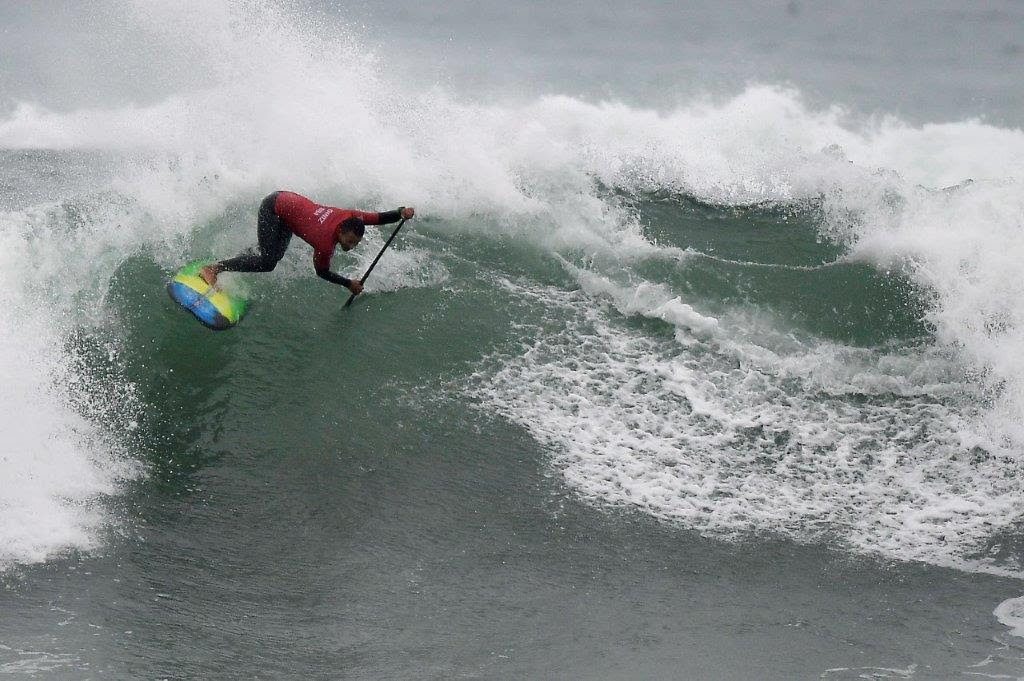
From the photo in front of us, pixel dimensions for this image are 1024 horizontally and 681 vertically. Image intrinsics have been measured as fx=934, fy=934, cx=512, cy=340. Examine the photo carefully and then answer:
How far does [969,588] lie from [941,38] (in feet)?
61.8

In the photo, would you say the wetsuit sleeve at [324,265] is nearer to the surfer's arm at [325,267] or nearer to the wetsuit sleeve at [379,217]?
the surfer's arm at [325,267]

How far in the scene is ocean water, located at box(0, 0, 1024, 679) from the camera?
5.59 m

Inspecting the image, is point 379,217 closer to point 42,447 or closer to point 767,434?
point 42,447

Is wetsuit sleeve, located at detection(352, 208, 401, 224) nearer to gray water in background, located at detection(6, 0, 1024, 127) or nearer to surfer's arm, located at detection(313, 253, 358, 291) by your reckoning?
surfer's arm, located at detection(313, 253, 358, 291)

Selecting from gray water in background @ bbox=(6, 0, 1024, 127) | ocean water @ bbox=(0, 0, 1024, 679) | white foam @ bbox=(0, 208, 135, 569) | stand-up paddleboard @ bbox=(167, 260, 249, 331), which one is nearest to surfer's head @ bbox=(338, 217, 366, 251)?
ocean water @ bbox=(0, 0, 1024, 679)

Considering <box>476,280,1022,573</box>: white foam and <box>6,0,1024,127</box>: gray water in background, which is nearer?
<box>476,280,1022,573</box>: white foam

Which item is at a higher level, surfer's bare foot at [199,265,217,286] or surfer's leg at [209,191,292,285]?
surfer's leg at [209,191,292,285]

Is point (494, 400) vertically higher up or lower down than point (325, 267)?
lower down

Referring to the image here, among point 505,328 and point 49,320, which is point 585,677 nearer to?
point 505,328

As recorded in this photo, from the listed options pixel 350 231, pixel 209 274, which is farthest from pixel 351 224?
pixel 209 274

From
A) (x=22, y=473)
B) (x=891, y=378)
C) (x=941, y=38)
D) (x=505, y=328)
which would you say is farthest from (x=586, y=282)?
(x=941, y=38)

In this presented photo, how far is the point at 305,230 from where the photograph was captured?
7977 mm

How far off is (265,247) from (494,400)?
97.2 inches

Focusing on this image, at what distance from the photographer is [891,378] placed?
326 inches
